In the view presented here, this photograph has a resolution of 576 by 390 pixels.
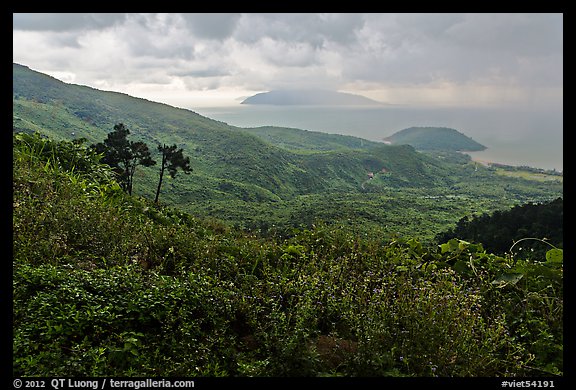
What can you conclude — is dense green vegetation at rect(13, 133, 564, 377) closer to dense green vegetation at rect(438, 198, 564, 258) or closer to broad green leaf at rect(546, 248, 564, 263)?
broad green leaf at rect(546, 248, 564, 263)

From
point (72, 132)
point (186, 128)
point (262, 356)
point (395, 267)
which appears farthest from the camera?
point (186, 128)

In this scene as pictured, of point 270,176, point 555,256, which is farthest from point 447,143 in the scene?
point 555,256

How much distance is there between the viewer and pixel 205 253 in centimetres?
444

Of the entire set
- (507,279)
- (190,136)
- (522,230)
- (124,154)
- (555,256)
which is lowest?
(522,230)

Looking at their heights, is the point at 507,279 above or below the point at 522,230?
above

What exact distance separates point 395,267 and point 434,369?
68.0 inches

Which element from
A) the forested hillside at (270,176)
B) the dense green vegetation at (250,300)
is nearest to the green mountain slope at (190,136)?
the forested hillside at (270,176)

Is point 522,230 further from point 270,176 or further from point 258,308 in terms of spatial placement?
point 270,176

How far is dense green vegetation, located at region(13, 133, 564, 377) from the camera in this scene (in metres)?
2.68

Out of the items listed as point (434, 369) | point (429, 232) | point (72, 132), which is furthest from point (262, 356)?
point (72, 132)

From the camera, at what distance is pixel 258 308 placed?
3.27 meters

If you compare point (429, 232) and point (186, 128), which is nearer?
point (429, 232)

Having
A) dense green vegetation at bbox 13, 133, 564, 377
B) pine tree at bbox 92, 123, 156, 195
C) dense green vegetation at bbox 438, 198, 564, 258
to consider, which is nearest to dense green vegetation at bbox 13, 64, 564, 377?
dense green vegetation at bbox 13, 133, 564, 377

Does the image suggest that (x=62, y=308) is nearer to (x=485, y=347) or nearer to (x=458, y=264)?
(x=485, y=347)
